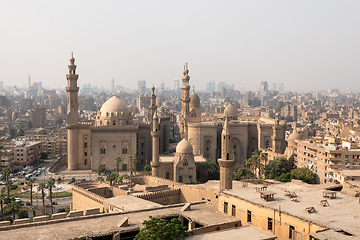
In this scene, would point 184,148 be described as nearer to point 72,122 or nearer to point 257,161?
point 257,161

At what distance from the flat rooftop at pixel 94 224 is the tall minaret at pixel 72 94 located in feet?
129

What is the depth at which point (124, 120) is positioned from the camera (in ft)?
210

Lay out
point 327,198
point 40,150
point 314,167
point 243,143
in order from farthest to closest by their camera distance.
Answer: point 40,150, point 243,143, point 314,167, point 327,198

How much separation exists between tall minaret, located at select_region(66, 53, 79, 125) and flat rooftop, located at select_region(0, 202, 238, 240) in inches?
1544

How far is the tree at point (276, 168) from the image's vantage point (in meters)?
51.8

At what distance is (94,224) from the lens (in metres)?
22.9

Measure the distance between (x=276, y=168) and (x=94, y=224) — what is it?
3246cm

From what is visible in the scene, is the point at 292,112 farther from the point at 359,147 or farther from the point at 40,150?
the point at 359,147

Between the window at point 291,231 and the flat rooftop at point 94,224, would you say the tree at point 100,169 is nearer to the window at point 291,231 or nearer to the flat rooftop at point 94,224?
the flat rooftop at point 94,224

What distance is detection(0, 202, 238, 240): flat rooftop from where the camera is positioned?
2125 centimetres

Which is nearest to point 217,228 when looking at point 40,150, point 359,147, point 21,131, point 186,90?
point 359,147

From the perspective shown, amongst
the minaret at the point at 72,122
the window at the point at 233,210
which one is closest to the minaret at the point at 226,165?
the window at the point at 233,210

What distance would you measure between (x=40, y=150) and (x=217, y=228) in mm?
62021

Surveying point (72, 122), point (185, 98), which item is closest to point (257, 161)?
point (185, 98)
